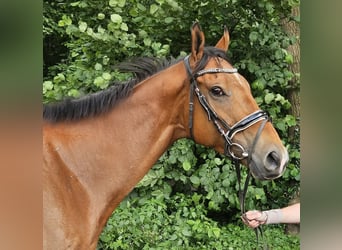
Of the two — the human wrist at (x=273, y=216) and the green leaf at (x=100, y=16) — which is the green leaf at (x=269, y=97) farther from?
the green leaf at (x=100, y=16)

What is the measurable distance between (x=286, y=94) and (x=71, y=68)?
1614 millimetres

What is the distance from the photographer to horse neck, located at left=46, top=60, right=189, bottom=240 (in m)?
1.71

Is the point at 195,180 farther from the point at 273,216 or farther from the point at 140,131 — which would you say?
the point at 140,131

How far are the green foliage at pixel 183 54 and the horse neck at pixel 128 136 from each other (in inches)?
40.8

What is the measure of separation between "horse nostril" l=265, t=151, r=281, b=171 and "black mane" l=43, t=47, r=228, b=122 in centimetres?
46

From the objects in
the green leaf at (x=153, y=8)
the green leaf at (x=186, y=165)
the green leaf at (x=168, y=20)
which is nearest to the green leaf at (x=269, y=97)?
the green leaf at (x=186, y=165)

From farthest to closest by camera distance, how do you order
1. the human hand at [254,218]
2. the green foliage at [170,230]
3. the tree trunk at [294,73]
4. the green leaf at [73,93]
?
the tree trunk at [294,73], the green foliage at [170,230], the green leaf at [73,93], the human hand at [254,218]

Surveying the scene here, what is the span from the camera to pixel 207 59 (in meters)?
1.79

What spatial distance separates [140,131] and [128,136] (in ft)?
0.18

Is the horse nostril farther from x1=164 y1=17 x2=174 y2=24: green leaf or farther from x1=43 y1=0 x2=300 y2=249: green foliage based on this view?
x1=164 y1=17 x2=174 y2=24: green leaf

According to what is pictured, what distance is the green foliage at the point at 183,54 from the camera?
2869 millimetres

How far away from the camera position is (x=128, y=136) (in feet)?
5.85

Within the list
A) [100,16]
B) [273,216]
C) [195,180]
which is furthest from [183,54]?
[273,216]
